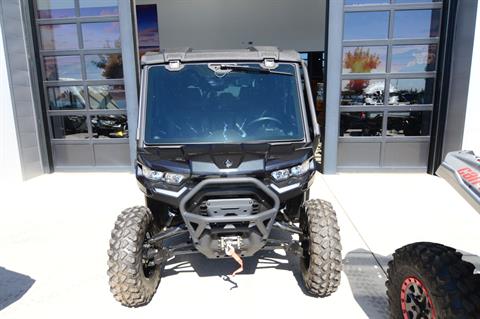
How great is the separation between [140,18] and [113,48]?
436cm

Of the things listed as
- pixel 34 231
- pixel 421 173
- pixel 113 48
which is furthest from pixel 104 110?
pixel 421 173

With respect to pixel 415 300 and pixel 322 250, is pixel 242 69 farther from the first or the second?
pixel 415 300

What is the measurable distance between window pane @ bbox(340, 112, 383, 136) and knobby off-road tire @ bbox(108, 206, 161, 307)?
5034mm

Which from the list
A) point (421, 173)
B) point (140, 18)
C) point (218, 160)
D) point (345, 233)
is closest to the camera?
point (218, 160)

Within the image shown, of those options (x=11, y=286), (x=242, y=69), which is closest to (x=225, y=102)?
(x=242, y=69)

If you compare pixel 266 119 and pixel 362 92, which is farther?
pixel 362 92

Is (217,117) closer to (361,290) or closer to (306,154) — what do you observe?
(306,154)

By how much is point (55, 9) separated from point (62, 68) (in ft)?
3.76

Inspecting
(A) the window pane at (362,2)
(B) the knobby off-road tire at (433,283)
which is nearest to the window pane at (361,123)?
(A) the window pane at (362,2)

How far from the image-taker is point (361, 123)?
6734 mm

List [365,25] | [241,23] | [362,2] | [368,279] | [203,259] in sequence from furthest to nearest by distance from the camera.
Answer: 1. [241,23]
2. [365,25]
3. [362,2]
4. [203,259]
5. [368,279]

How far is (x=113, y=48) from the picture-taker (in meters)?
6.89

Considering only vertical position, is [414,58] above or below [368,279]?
above

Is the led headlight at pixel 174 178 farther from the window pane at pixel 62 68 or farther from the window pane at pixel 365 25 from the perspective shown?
the window pane at pixel 62 68
